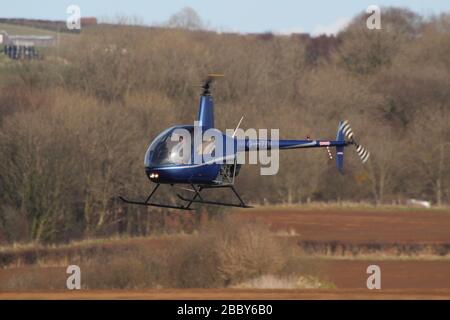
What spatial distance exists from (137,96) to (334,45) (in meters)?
43.2

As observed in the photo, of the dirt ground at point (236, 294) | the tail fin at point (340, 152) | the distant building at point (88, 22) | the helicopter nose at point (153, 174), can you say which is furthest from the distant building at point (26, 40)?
the helicopter nose at point (153, 174)

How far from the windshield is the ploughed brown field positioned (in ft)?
19.2

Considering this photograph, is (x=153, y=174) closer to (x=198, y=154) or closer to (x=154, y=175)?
(x=154, y=175)

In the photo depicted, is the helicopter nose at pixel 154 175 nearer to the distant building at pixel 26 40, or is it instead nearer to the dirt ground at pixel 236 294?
the dirt ground at pixel 236 294

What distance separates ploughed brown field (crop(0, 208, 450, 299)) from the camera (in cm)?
3169

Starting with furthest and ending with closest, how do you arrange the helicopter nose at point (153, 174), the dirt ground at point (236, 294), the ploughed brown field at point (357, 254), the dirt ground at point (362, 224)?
the dirt ground at point (362, 224)
the ploughed brown field at point (357, 254)
the dirt ground at point (236, 294)
the helicopter nose at point (153, 174)

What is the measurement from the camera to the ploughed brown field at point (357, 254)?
3169 cm

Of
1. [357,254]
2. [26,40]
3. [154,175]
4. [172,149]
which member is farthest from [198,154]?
[26,40]

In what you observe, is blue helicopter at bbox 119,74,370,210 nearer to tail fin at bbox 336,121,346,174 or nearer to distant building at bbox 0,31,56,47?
tail fin at bbox 336,121,346,174

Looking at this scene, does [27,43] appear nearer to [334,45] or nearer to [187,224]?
[334,45]

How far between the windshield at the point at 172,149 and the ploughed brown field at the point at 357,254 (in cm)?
586

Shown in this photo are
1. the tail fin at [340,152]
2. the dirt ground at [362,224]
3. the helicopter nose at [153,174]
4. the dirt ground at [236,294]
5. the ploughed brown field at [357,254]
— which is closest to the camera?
the helicopter nose at [153,174]

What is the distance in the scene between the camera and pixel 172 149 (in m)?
25.5

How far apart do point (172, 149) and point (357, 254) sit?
22792mm
